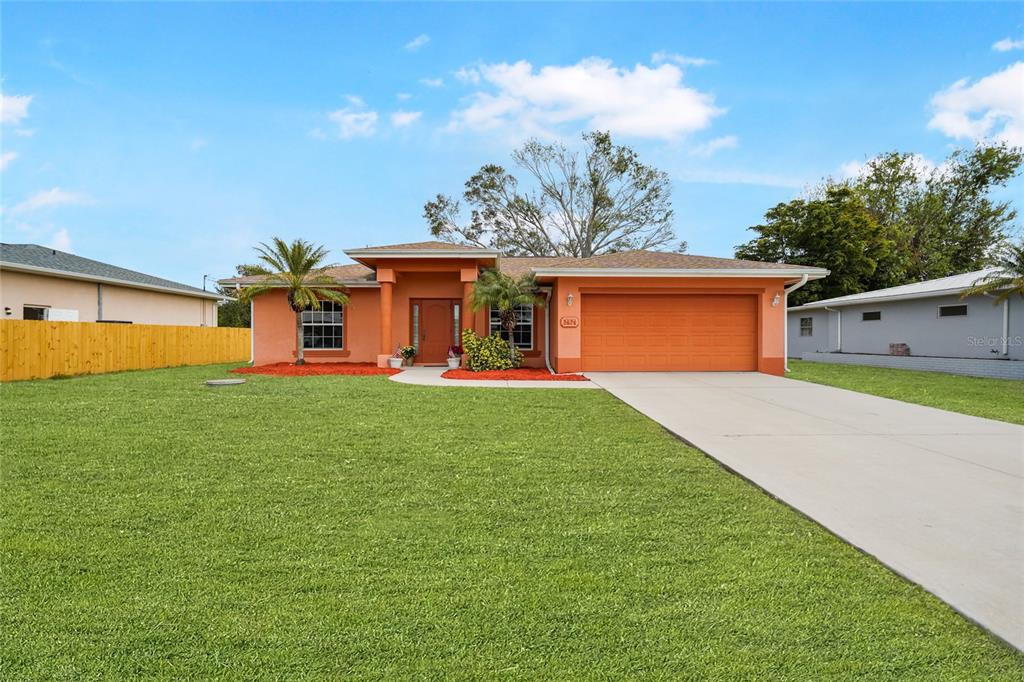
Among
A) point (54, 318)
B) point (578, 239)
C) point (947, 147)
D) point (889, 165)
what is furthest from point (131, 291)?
point (947, 147)

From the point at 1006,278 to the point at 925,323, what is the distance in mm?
4030

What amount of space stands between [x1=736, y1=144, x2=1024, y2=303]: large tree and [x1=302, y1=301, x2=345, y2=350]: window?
2375 cm

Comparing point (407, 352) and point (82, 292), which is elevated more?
point (82, 292)

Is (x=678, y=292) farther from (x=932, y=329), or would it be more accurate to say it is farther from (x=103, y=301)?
(x=103, y=301)

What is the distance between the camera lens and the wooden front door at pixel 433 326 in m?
17.4

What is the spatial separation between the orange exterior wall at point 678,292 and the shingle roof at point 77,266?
50.9 feet

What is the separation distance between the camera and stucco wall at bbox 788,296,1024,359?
1640 cm

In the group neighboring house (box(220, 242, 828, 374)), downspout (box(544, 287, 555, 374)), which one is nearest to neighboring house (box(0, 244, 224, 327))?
neighboring house (box(220, 242, 828, 374))

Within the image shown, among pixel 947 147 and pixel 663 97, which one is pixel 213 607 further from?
pixel 947 147

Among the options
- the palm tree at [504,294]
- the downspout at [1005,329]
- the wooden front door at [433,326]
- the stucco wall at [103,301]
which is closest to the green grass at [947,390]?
the downspout at [1005,329]

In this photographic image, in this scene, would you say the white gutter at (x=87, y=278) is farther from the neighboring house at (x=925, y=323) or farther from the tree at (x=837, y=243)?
the tree at (x=837, y=243)

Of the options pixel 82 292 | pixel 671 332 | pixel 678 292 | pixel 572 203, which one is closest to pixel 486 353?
pixel 671 332

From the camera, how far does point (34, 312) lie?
17.2m

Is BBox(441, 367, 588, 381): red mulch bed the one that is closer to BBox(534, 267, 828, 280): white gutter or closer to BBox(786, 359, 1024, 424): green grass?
BBox(534, 267, 828, 280): white gutter
